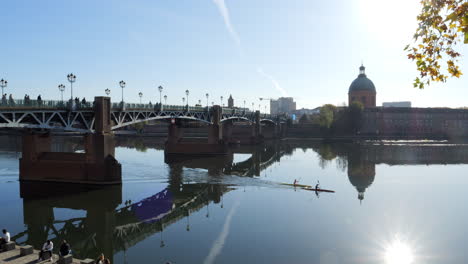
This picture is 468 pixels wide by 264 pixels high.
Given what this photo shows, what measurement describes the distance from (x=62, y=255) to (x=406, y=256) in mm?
19930

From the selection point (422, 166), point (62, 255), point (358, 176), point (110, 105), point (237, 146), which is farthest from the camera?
point (237, 146)

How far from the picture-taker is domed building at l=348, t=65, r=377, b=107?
166 metres

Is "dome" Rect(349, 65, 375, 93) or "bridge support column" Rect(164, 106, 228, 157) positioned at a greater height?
"dome" Rect(349, 65, 375, 93)

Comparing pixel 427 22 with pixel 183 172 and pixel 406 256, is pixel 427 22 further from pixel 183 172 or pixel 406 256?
pixel 183 172

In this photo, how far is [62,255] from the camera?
17.8 meters

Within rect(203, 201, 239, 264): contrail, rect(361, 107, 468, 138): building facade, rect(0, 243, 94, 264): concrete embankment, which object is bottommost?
rect(203, 201, 239, 264): contrail

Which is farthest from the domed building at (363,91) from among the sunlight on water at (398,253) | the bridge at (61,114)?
the sunlight on water at (398,253)

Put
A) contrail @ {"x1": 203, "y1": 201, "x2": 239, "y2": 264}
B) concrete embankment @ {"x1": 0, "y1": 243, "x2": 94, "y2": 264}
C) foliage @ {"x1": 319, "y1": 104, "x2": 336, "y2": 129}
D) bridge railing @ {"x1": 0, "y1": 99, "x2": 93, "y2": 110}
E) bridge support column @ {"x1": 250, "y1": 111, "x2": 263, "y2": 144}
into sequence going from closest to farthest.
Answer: concrete embankment @ {"x1": 0, "y1": 243, "x2": 94, "y2": 264} → contrail @ {"x1": 203, "y1": 201, "x2": 239, "y2": 264} → bridge railing @ {"x1": 0, "y1": 99, "x2": 93, "y2": 110} → bridge support column @ {"x1": 250, "y1": 111, "x2": 263, "y2": 144} → foliage @ {"x1": 319, "y1": 104, "x2": 336, "y2": 129}

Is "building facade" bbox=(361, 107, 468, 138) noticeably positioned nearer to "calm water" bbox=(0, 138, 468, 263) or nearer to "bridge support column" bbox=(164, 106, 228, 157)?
"bridge support column" bbox=(164, 106, 228, 157)

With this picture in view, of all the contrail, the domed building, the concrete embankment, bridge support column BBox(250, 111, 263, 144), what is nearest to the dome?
the domed building

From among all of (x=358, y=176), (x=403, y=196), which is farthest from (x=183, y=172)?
(x=403, y=196)

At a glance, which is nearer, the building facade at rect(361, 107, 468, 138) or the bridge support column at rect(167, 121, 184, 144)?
the bridge support column at rect(167, 121, 184, 144)

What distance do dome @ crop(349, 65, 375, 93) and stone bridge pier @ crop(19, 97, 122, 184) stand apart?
14044 cm

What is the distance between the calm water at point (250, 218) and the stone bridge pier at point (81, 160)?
7.28ft
